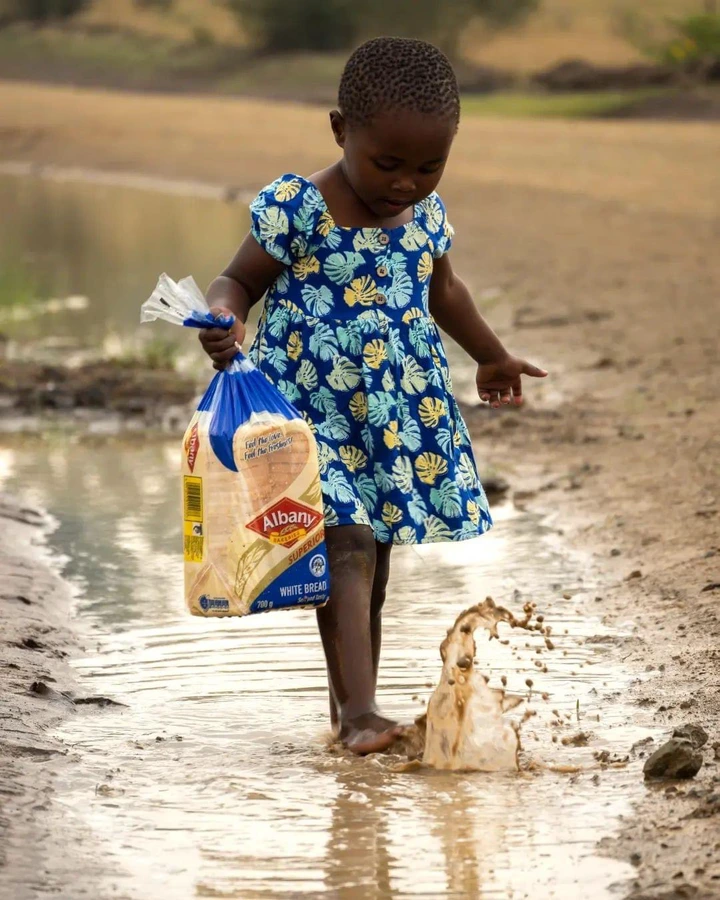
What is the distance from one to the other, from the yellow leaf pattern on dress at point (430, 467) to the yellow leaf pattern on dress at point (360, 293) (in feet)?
1.15

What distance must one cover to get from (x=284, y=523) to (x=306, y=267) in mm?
552

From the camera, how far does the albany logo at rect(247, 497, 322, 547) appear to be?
343cm

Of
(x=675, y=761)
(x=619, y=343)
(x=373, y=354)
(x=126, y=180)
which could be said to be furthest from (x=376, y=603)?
(x=126, y=180)

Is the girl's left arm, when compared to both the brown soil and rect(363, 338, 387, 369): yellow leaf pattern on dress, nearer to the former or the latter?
rect(363, 338, 387, 369): yellow leaf pattern on dress

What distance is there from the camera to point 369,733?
3533 mm

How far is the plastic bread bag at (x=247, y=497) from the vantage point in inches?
135

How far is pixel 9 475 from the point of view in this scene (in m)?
6.41

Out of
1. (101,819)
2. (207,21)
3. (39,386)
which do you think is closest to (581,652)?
(101,819)

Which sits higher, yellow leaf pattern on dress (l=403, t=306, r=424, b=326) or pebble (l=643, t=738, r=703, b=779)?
yellow leaf pattern on dress (l=403, t=306, r=424, b=326)

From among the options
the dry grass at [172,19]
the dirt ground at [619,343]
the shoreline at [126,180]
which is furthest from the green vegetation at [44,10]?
the shoreline at [126,180]

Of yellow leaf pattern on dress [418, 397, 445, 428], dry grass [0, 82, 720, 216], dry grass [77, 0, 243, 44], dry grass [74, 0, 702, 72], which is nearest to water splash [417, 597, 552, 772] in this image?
yellow leaf pattern on dress [418, 397, 445, 428]

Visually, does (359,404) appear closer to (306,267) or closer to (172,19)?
(306,267)

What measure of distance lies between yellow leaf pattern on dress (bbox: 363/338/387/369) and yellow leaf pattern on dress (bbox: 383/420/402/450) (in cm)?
13

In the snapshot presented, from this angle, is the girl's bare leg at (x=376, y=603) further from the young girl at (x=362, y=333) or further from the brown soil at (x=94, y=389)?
the brown soil at (x=94, y=389)
